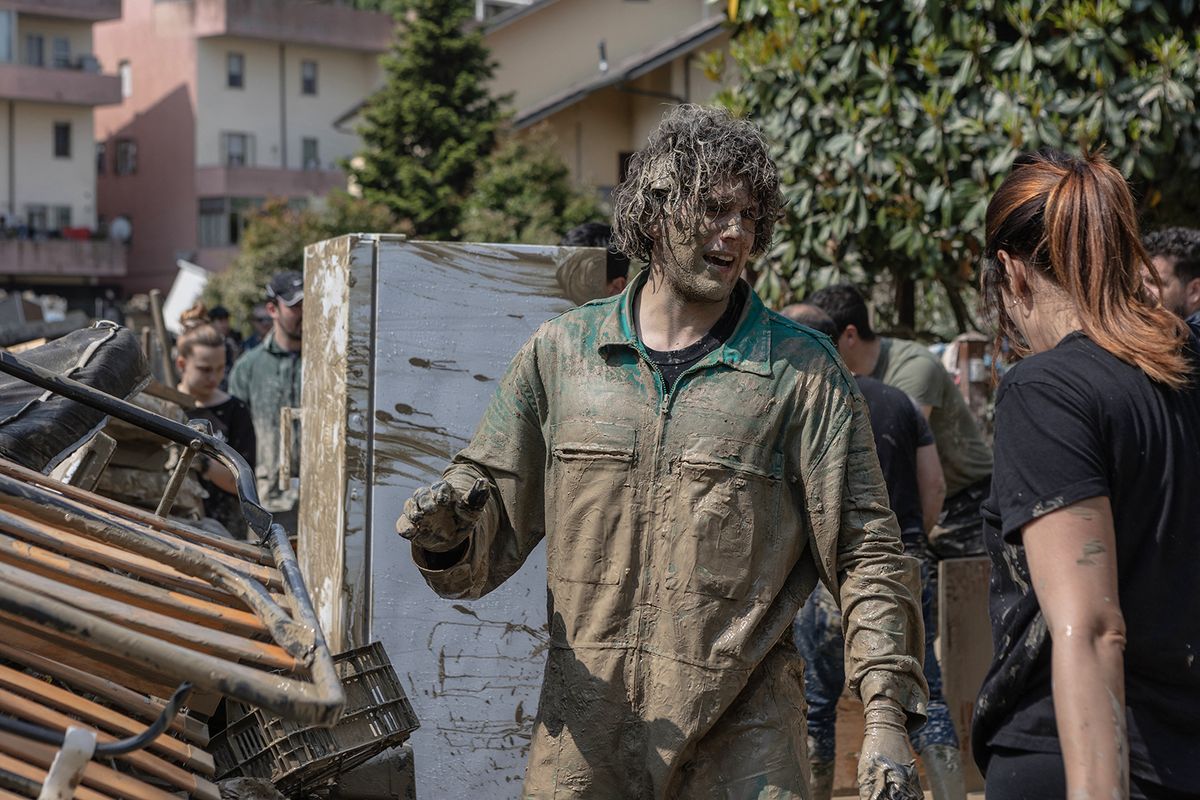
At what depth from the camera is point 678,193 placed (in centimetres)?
327

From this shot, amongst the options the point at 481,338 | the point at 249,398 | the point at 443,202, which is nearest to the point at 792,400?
the point at 481,338

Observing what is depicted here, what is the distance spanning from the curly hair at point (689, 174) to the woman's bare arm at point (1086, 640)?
115 cm

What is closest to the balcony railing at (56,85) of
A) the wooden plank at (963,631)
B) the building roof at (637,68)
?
the building roof at (637,68)

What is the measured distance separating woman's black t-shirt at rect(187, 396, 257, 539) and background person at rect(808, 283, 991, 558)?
8.90 ft

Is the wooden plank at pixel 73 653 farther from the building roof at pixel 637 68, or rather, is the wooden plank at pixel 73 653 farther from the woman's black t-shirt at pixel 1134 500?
the building roof at pixel 637 68

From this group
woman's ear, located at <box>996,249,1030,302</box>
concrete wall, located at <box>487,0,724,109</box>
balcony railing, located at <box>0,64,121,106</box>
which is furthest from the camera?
balcony railing, located at <box>0,64,121,106</box>

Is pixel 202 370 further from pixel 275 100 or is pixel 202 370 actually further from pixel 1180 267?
pixel 275 100

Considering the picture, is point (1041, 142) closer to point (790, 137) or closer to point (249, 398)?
point (790, 137)

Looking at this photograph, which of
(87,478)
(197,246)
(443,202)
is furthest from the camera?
(197,246)

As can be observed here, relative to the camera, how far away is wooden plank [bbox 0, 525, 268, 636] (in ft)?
8.16

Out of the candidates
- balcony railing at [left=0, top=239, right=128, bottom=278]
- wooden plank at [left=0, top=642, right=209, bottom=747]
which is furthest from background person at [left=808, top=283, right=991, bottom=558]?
balcony railing at [left=0, top=239, right=128, bottom=278]

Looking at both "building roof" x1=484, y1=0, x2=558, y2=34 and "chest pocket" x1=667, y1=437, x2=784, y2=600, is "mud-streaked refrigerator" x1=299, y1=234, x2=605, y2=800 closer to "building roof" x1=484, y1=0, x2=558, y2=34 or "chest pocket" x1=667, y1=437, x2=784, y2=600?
"chest pocket" x1=667, y1=437, x2=784, y2=600

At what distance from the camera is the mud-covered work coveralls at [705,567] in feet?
10.1

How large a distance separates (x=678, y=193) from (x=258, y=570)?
1141 millimetres
